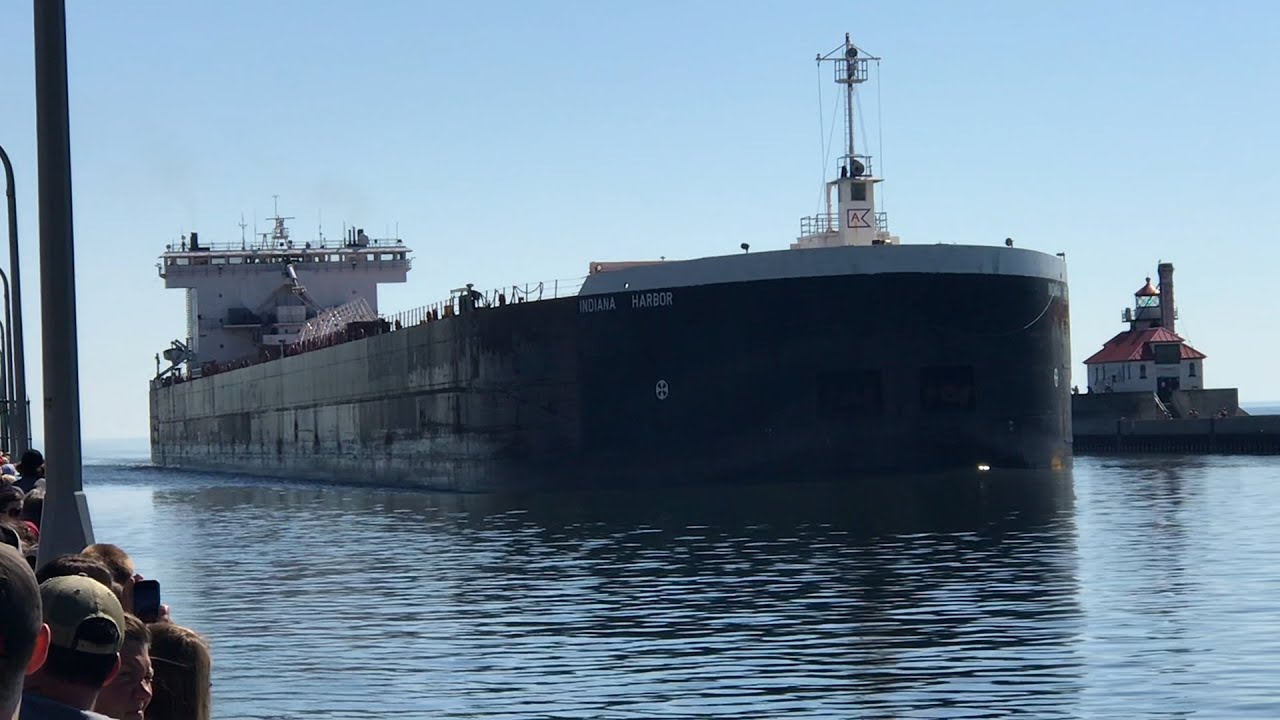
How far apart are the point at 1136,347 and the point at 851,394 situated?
1779 inches

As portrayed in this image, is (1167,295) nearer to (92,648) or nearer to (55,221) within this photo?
(55,221)

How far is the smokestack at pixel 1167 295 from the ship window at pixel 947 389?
45.7 metres

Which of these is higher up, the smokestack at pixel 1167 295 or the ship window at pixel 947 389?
the smokestack at pixel 1167 295

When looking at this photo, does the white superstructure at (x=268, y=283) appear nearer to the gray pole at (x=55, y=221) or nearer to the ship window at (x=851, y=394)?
the ship window at (x=851, y=394)

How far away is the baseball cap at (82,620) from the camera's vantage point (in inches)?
138

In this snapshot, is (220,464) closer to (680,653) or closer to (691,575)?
(691,575)

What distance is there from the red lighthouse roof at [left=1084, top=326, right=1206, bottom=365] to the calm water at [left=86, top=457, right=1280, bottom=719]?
43544mm

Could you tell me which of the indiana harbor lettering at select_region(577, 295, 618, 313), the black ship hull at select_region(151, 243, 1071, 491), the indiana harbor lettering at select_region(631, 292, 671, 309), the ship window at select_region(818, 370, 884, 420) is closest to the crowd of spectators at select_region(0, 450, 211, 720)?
the black ship hull at select_region(151, 243, 1071, 491)

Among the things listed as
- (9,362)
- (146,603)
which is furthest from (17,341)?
(146,603)

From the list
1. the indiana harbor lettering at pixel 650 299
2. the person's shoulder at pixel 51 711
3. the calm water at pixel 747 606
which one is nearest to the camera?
the person's shoulder at pixel 51 711

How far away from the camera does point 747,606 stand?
Answer: 51.3ft

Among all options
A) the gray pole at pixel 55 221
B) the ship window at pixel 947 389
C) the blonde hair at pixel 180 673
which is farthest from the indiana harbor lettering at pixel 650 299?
the blonde hair at pixel 180 673

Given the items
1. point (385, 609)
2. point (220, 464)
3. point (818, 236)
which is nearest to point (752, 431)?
point (818, 236)

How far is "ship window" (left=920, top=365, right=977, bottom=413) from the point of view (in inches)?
1248
